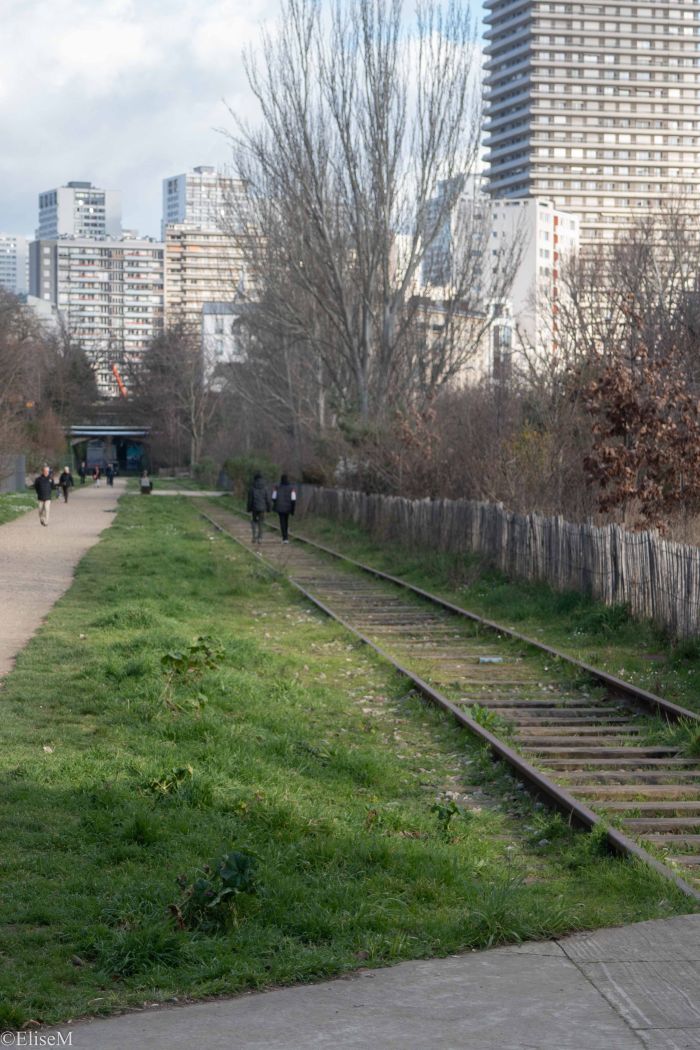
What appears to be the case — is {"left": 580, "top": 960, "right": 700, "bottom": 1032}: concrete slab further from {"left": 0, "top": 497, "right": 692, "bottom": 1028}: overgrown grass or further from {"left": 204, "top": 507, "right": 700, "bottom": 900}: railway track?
{"left": 204, "top": 507, "right": 700, "bottom": 900}: railway track

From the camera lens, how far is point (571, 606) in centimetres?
1978

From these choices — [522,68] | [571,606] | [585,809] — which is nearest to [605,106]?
[522,68]

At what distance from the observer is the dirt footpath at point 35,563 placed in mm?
17641

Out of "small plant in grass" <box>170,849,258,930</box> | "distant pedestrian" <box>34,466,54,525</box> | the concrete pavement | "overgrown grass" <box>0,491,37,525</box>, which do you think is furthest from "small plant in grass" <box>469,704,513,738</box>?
"overgrown grass" <box>0,491,37,525</box>

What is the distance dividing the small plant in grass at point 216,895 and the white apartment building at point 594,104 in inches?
6531

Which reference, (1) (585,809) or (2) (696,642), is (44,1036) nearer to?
(1) (585,809)

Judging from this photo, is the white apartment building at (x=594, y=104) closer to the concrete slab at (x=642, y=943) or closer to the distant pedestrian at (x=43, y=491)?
the distant pedestrian at (x=43, y=491)

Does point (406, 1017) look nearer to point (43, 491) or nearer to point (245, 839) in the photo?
Answer: point (245, 839)

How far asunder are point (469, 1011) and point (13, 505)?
164ft

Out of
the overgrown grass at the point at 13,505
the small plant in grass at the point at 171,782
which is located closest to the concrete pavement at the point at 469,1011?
the small plant in grass at the point at 171,782

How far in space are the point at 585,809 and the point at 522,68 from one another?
167m

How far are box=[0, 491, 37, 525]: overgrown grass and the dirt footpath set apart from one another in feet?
1.29

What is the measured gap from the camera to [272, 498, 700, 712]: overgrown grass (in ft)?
48.0

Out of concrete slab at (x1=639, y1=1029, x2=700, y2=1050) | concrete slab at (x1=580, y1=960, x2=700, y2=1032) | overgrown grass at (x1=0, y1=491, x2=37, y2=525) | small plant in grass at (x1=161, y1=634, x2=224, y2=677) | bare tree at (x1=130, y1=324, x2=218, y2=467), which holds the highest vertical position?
bare tree at (x1=130, y1=324, x2=218, y2=467)
